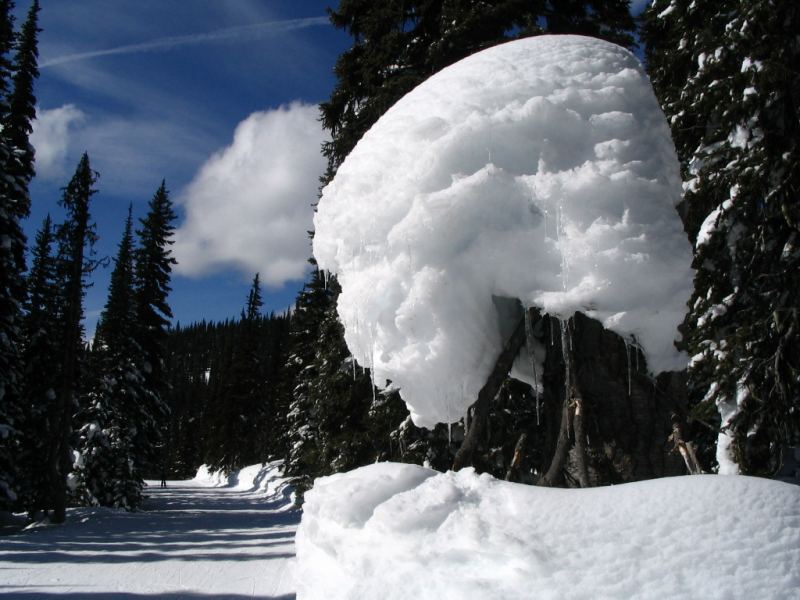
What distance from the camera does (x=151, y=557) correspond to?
11555mm

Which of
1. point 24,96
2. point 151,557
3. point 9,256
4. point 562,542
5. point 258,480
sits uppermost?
point 24,96

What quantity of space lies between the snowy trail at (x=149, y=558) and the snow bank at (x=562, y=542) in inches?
291

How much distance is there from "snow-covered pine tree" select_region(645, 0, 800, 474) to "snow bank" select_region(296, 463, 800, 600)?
5.22 meters

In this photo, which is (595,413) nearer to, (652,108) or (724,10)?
(652,108)

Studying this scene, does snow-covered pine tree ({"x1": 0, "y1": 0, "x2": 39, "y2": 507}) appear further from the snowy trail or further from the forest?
the snowy trail

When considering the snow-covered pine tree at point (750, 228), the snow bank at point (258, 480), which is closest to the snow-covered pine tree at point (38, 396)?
the snow bank at point (258, 480)

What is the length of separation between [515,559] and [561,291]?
862 mm

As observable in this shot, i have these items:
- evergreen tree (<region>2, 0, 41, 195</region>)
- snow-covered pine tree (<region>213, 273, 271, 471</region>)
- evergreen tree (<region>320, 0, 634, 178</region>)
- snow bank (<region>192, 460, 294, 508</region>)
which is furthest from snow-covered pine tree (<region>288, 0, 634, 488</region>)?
snow-covered pine tree (<region>213, 273, 271, 471</region>)

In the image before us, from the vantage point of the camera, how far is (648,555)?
1.38m

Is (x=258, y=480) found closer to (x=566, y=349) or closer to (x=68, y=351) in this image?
(x=68, y=351)

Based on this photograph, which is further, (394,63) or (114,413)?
(114,413)

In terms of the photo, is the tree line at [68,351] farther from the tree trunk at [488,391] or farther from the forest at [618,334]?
the tree trunk at [488,391]

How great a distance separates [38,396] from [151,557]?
1156cm

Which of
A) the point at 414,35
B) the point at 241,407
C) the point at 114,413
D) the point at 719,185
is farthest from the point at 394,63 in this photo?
the point at 241,407
